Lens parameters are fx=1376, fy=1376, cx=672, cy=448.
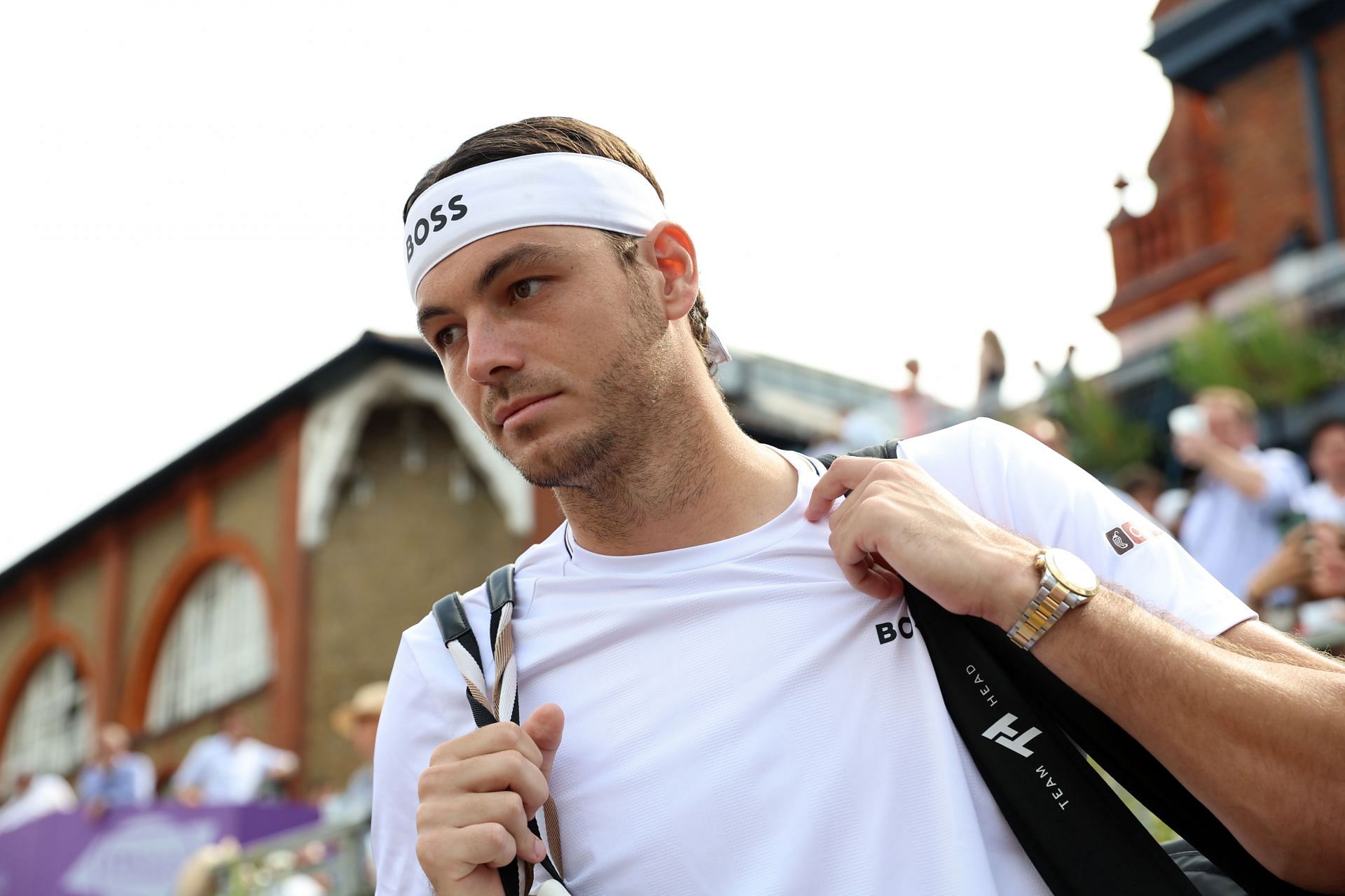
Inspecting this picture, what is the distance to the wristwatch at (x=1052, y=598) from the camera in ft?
6.63

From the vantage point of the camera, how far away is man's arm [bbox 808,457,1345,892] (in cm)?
190

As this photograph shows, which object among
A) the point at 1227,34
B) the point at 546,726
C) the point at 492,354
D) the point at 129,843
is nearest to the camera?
the point at 546,726

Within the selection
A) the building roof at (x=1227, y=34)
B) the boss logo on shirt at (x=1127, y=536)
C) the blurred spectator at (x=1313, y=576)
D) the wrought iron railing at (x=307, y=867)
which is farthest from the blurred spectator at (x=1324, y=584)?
the building roof at (x=1227, y=34)

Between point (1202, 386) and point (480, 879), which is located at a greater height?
point (1202, 386)

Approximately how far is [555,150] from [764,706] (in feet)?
3.79

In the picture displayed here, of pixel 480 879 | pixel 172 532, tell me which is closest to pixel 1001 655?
pixel 480 879

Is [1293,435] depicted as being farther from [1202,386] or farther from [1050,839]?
[1050,839]

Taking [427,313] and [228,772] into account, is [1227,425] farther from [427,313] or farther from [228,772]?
[228,772]

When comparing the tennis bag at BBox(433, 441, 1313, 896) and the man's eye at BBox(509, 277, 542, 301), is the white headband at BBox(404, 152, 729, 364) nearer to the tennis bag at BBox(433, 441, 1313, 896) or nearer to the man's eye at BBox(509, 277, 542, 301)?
the man's eye at BBox(509, 277, 542, 301)

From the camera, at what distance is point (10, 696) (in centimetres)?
2800

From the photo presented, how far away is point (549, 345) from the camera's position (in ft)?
7.86

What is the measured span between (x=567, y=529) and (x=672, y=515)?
24 cm

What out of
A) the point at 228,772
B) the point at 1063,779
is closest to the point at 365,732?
the point at 228,772

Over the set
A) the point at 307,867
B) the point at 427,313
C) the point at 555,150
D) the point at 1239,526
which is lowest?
the point at 307,867
